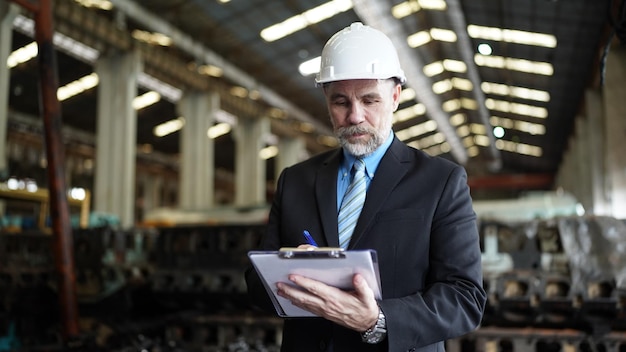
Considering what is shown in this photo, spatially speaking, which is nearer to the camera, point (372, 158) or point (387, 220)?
point (387, 220)

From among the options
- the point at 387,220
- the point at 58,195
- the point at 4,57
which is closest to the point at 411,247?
the point at 387,220

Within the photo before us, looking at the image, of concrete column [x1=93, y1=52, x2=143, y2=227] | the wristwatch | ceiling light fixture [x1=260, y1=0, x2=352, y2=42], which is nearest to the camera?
the wristwatch

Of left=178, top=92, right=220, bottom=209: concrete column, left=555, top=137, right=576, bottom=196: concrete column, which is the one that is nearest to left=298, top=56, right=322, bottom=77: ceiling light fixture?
left=178, top=92, right=220, bottom=209: concrete column

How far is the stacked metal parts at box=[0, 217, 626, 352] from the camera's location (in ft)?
17.6

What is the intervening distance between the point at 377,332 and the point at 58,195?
232 inches

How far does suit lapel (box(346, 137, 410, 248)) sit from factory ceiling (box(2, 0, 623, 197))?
684 centimetres

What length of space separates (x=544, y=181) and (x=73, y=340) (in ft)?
96.8

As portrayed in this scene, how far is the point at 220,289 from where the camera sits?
22.2ft

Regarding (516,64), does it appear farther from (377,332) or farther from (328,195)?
(377,332)

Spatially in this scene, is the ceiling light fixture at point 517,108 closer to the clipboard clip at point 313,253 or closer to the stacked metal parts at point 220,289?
the stacked metal parts at point 220,289

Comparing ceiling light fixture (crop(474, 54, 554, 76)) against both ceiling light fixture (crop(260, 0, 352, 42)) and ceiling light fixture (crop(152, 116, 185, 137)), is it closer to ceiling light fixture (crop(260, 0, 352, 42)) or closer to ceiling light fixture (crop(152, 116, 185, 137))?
ceiling light fixture (crop(260, 0, 352, 42))

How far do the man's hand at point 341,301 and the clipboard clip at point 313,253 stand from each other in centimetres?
8

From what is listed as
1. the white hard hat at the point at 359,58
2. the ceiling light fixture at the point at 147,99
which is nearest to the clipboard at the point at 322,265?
the white hard hat at the point at 359,58

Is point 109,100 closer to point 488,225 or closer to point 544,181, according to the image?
point 488,225
